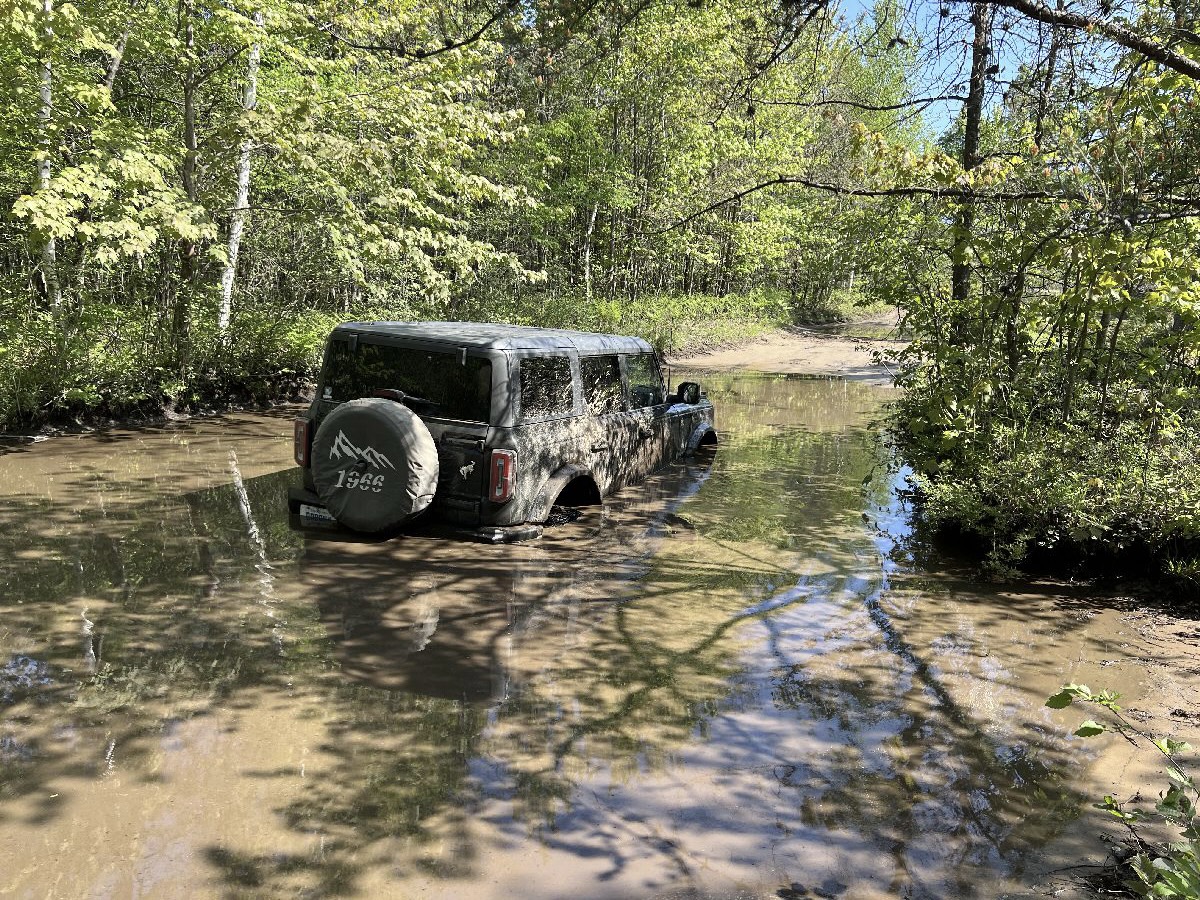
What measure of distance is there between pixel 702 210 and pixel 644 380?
267 centimetres

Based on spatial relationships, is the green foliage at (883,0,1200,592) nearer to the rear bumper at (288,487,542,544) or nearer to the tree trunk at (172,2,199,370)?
the rear bumper at (288,487,542,544)

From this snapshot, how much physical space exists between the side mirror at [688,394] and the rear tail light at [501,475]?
4191 millimetres

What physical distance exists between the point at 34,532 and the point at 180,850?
5100mm

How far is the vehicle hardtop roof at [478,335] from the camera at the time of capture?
6.48 m

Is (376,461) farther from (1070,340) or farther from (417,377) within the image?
(1070,340)

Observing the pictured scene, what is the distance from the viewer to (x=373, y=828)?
3.32 m

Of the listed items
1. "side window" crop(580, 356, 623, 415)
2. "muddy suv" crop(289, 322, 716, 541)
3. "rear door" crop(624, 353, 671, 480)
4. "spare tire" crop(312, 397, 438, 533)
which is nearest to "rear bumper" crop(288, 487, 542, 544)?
"muddy suv" crop(289, 322, 716, 541)

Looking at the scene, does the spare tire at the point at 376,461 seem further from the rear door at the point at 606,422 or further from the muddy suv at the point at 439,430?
Answer: the rear door at the point at 606,422

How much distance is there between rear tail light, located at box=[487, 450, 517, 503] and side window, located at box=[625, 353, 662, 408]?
2536 mm

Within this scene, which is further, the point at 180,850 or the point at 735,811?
the point at 735,811

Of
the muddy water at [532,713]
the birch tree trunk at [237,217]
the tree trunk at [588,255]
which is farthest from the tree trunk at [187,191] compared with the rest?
the tree trunk at [588,255]

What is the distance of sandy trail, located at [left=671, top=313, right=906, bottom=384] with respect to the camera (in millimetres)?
25344

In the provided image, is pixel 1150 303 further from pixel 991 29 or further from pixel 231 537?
pixel 231 537

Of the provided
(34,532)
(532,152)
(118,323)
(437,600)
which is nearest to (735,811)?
(437,600)
